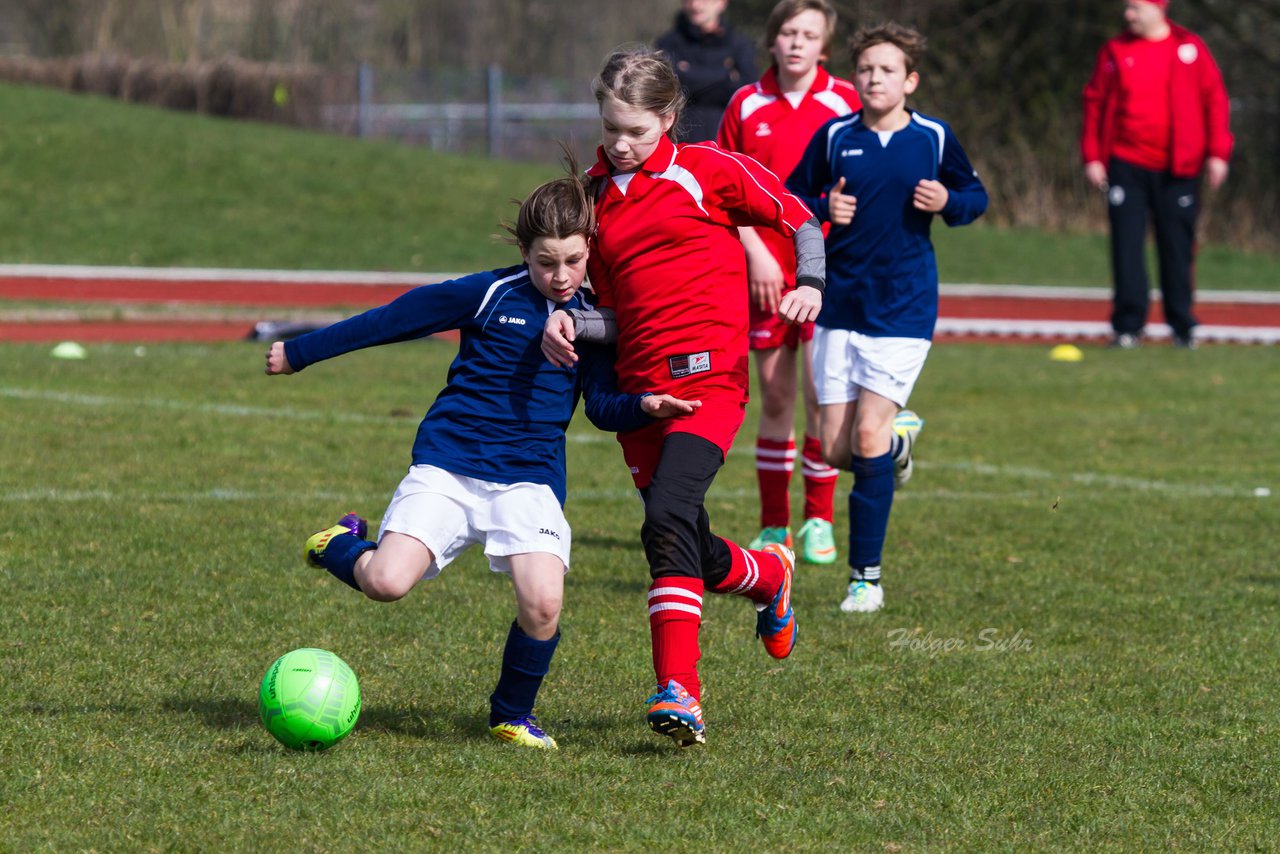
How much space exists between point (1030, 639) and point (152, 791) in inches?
122

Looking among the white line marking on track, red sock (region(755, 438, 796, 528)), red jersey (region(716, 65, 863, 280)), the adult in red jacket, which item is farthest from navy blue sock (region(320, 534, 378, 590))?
the adult in red jacket

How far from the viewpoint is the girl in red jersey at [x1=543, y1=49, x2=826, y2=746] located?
467cm

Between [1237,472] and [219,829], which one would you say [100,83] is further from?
[219,829]

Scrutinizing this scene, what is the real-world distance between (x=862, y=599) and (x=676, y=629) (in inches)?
73.7

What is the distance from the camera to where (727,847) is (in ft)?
12.3

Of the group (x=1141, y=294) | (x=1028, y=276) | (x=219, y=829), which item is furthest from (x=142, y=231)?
(x=219, y=829)

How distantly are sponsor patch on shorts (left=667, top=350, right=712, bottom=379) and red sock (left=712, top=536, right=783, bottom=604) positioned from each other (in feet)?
→ 1.86

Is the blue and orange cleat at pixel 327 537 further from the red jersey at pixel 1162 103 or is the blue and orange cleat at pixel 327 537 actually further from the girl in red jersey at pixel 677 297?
the red jersey at pixel 1162 103

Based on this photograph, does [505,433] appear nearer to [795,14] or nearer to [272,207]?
[795,14]

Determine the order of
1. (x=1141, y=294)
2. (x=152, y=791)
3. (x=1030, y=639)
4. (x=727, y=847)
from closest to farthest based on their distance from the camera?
(x=727, y=847) < (x=152, y=791) < (x=1030, y=639) < (x=1141, y=294)

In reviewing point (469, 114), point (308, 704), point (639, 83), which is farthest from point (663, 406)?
point (469, 114)

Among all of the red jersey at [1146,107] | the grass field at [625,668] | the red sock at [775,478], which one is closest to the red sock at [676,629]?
the grass field at [625,668]

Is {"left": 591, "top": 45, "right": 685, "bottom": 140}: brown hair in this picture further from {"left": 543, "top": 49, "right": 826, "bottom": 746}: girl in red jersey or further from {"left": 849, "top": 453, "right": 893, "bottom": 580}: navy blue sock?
{"left": 849, "top": 453, "right": 893, "bottom": 580}: navy blue sock

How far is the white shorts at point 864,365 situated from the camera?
6387mm
